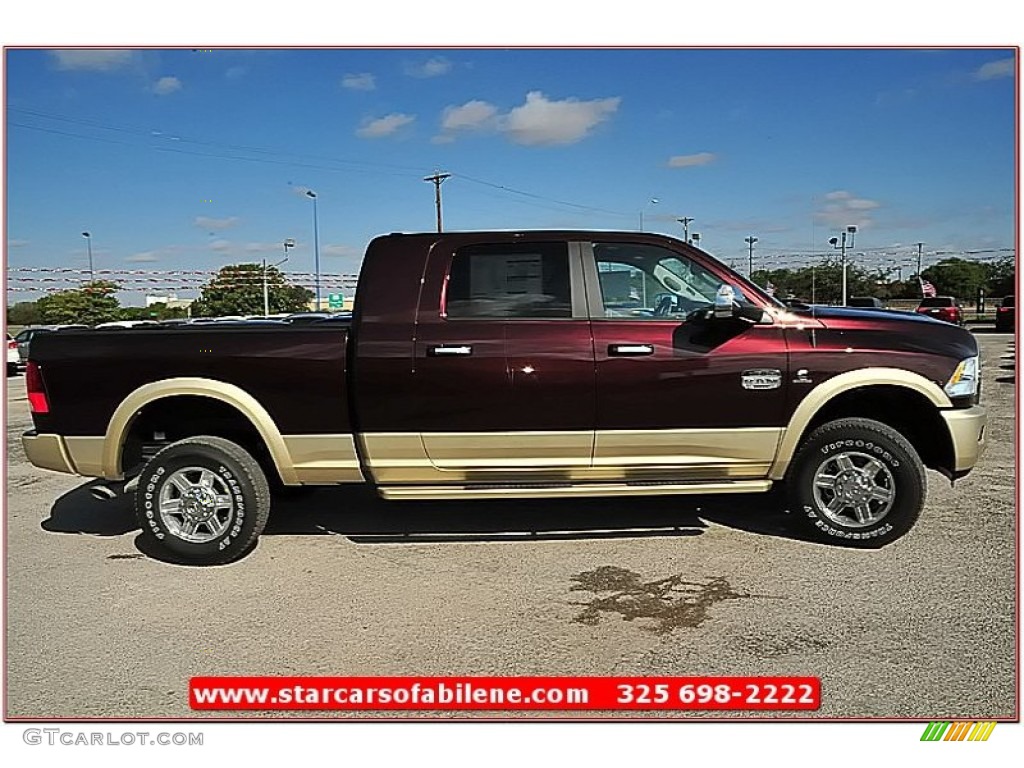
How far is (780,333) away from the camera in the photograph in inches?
197

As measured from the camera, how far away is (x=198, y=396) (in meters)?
5.07

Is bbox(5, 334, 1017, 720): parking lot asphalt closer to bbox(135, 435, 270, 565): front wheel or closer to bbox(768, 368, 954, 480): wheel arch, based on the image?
bbox(135, 435, 270, 565): front wheel

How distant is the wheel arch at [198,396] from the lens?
16.3 ft

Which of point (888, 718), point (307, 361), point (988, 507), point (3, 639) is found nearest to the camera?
point (888, 718)

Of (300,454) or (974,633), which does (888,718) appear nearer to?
(974,633)

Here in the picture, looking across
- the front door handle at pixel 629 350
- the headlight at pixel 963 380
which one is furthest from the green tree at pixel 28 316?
the headlight at pixel 963 380

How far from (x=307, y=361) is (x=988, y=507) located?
455cm

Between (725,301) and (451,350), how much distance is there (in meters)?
1.60

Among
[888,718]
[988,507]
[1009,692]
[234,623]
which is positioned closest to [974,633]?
[1009,692]

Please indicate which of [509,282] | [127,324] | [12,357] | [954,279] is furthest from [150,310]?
[954,279]

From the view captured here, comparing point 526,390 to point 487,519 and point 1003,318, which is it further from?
point 1003,318

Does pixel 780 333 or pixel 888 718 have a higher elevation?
pixel 780 333

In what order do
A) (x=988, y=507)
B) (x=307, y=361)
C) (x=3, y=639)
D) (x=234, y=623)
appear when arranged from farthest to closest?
(x=988, y=507) < (x=307, y=361) < (x=234, y=623) < (x=3, y=639)

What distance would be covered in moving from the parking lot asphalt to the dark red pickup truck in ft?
1.30
